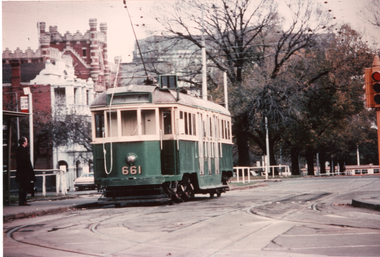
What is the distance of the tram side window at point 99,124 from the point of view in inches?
672

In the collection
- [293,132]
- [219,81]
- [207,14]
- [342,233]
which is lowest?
[342,233]

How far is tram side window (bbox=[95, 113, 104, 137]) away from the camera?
17078 mm

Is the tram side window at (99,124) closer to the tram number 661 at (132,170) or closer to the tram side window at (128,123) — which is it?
the tram side window at (128,123)

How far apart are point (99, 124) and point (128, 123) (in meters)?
1.01

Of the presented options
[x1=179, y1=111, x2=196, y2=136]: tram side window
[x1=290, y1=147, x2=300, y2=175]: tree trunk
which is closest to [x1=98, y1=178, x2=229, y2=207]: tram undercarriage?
[x1=179, y1=111, x2=196, y2=136]: tram side window

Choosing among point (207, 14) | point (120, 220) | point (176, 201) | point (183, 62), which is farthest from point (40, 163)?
point (120, 220)

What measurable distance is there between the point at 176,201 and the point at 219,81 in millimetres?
21010

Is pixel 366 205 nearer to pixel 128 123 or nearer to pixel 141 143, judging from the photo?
pixel 141 143

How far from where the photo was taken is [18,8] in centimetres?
1142

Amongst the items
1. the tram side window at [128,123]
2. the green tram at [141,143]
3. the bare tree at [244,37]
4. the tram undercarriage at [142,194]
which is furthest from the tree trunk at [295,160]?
the tram side window at [128,123]

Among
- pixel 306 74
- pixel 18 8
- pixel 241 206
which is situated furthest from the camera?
pixel 306 74

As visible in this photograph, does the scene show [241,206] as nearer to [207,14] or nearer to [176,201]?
[176,201]

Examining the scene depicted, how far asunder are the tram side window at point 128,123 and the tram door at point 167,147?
776 millimetres

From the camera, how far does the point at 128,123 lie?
1664 cm
